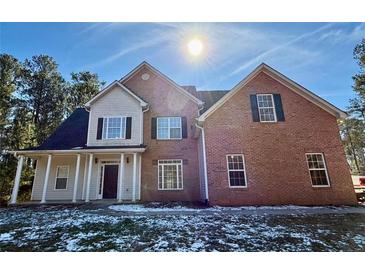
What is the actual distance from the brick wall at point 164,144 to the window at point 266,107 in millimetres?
3979

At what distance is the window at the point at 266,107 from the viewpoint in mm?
9906

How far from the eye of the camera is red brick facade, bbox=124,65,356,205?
8836 mm

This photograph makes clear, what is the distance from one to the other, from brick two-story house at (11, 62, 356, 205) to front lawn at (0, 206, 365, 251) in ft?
7.06

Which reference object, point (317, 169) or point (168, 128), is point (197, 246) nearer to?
point (317, 169)

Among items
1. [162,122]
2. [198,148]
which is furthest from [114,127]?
[198,148]

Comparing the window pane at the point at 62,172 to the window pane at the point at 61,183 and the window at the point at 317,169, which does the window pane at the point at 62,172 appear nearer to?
the window pane at the point at 61,183

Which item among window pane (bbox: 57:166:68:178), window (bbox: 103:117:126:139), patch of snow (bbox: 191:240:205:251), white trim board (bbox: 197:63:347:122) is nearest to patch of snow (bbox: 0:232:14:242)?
patch of snow (bbox: 191:240:205:251)

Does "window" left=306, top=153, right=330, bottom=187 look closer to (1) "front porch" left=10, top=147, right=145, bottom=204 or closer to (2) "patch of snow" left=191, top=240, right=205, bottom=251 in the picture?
(2) "patch of snow" left=191, top=240, right=205, bottom=251

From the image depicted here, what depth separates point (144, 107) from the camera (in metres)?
12.1

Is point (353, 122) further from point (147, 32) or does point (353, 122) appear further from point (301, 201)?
point (147, 32)

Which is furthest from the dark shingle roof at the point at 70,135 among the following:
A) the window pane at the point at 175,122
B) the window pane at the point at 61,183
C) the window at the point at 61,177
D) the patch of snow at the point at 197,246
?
the patch of snow at the point at 197,246

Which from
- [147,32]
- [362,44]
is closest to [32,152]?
[147,32]

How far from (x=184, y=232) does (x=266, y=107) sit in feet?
25.8

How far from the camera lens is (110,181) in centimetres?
1148
